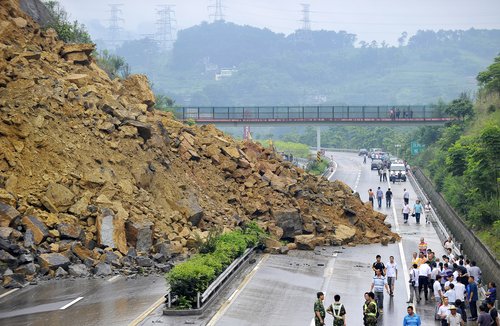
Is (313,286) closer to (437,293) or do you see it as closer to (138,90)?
(437,293)

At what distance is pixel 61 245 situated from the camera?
35031mm

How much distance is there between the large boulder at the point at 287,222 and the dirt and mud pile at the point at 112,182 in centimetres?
5

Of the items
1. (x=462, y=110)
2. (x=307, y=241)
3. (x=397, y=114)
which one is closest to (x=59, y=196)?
(x=307, y=241)

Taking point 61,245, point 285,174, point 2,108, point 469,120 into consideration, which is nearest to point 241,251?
point 61,245

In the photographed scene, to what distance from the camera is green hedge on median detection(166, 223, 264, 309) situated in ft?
96.3

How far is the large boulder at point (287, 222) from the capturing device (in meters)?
44.5

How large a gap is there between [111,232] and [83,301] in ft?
17.8

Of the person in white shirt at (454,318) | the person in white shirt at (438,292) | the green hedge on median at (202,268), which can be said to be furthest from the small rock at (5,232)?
the person in white shirt at (454,318)

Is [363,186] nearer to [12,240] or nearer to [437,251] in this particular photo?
[437,251]

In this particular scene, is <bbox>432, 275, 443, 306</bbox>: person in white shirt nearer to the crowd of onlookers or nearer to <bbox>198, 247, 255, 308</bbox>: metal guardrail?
the crowd of onlookers

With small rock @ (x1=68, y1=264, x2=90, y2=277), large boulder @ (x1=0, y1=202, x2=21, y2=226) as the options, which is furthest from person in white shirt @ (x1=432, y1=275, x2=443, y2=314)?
large boulder @ (x1=0, y1=202, x2=21, y2=226)

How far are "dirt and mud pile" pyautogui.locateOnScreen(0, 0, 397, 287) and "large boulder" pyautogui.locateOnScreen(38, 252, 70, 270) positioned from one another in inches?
1.7

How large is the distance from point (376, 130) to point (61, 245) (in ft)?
434

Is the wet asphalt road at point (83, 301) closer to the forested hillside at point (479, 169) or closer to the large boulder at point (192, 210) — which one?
the large boulder at point (192, 210)
